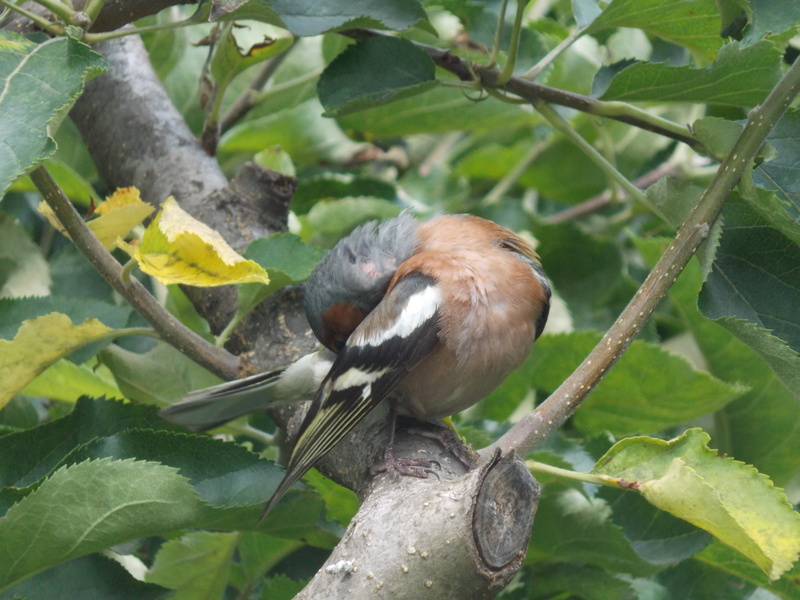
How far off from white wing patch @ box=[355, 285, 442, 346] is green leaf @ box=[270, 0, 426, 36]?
734 millimetres

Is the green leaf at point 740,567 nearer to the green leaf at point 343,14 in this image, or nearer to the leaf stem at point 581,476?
the leaf stem at point 581,476

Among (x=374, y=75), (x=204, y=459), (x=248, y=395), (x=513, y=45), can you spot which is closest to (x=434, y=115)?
(x=374, y=75)

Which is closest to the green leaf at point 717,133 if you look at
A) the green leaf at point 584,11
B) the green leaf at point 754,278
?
the green leaf at point 754,278

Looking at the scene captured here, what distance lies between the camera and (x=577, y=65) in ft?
11.9

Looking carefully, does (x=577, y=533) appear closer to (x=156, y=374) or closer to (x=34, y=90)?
(x=156, y=374)

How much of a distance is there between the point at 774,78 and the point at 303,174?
241cm

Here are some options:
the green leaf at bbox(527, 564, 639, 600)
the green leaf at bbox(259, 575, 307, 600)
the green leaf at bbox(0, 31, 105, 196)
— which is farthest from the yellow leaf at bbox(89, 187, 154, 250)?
the green leaf at bbox(527, 564, 639, 600)

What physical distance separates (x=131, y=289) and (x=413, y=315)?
0.76m

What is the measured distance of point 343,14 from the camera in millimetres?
2238

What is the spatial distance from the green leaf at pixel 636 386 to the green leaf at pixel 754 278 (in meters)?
0.52

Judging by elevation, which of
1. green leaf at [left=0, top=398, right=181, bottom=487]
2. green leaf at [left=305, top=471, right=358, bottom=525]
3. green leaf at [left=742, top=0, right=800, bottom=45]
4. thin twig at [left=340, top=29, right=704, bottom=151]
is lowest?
green leaf at [left=305, top=471, right=358, bottom=525]

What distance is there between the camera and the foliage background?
6.19 feet

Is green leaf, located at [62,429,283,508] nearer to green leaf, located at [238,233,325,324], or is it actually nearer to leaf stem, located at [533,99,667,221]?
green leaf, located at [238,233,325,324]

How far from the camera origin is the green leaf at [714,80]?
2127 mm
